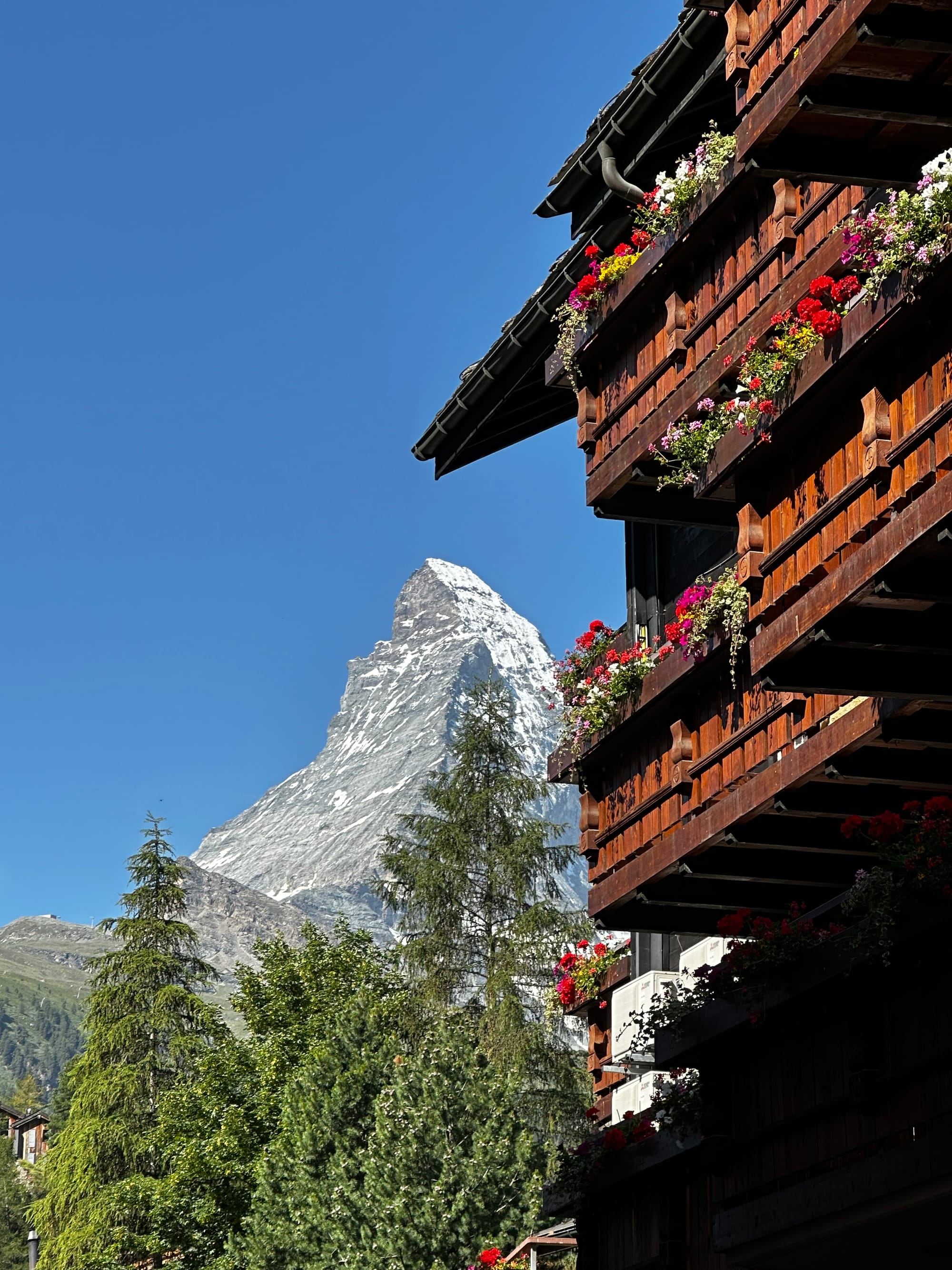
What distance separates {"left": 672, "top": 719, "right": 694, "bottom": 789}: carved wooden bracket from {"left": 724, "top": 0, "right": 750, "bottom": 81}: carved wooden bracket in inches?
207

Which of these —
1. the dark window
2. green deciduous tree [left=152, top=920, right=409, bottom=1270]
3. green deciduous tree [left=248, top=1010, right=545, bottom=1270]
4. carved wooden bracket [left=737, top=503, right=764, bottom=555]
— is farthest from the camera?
green deciduous tree [left=152, top=920, right=409, bottom=1270]

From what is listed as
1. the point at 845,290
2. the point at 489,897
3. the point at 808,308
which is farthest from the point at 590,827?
the point at 489,897

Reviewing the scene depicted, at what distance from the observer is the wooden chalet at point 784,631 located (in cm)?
1026

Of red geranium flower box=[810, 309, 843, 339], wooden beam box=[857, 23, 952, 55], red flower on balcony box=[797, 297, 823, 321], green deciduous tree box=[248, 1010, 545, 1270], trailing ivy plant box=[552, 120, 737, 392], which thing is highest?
trailing ivy plant box=[552, 120, 737, 392]

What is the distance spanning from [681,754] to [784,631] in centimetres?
441

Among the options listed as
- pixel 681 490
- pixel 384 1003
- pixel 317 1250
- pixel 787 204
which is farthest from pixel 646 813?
pixel 384 1003

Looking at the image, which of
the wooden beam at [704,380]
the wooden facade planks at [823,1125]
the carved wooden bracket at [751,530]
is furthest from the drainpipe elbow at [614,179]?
the wooden facade planks at [823,1125]

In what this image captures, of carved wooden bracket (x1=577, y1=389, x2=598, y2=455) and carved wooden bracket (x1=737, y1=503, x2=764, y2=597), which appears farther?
carved wooden bracket (x1=577, y1=389, x2=598, y2=455)

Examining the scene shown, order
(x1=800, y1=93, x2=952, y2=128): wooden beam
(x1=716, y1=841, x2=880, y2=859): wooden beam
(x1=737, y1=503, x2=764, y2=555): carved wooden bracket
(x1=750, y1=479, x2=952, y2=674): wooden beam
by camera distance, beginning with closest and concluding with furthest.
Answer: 1. (x1=750, y1=479, x2=952, y2=674): wooden beam
2. (x1=800, y1=93, x2=952, y2=128): wooden beam
3. (x1=737, y1=503, x2=764, y2=555): carved wooden bracket
4. (x1=716, y1=841, x2=880, y2=859): wooden beam

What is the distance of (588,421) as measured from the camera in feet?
56.0

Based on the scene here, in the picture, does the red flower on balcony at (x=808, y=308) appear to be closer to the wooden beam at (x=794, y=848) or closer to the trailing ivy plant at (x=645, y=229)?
the trailing ivy plant at (x=645, y=229)

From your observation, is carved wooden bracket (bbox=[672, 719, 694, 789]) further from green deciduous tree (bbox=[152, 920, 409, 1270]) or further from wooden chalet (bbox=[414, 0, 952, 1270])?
green deciduous tree (bbox=[152, 920, 409, 1270])

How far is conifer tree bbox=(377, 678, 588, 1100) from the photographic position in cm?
3650

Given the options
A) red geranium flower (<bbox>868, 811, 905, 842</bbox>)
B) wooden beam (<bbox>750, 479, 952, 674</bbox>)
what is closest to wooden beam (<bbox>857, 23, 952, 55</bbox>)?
wooden beam (<bbox>750, 479, 952, 674</bbox>)
